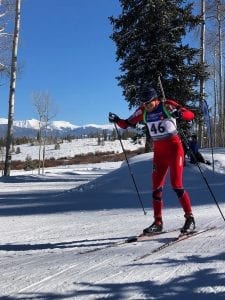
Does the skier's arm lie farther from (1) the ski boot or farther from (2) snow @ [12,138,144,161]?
(2) snow @ [12,138,144,161]

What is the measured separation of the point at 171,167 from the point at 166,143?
0.34 metres

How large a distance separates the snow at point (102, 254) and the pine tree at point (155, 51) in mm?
11082

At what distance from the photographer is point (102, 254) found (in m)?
5.68

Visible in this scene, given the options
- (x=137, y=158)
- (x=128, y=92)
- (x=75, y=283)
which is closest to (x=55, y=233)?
(x=75, y=283)

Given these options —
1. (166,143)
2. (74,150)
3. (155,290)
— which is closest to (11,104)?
(166,143)

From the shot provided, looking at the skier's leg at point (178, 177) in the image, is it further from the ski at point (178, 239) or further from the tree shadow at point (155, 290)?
the tree shadow at point (155, 290)

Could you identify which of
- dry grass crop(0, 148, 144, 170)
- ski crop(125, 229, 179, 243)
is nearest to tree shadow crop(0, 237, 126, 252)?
ski crop(125, 229, 179, 243)

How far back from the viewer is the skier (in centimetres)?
662

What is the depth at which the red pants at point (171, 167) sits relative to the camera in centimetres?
663

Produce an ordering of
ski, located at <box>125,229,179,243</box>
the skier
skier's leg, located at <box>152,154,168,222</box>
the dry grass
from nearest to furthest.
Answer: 1. ski, located at <box>125,229,179,243</box>
2. the skier
3. skier's leg, located at <box>152,154,168,222</box>
4. the dry grass

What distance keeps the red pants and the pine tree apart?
15.6m

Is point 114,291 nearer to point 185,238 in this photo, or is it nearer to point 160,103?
point 185,238

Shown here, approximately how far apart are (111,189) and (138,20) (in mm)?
11634

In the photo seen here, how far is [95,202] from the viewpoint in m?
12.2
